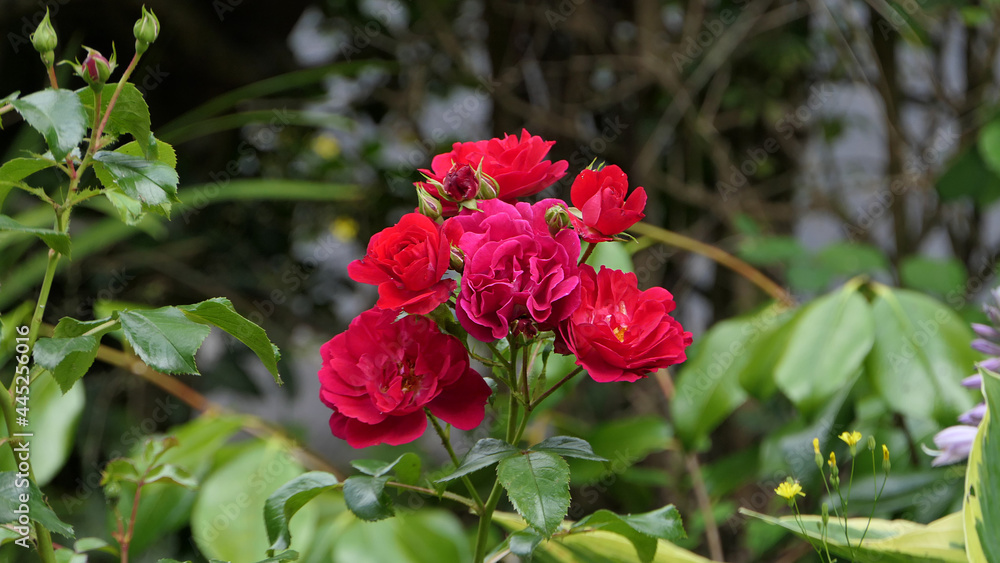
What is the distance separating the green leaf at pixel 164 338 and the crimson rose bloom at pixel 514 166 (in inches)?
5.4

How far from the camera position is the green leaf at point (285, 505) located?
0.41 metres

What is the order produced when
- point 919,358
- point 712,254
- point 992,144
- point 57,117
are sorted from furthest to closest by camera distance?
point 992,144 → point 712,254 → point 919,358 → point 57,117

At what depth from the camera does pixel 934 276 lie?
1271 mm

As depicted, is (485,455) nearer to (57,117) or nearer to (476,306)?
(476,306)

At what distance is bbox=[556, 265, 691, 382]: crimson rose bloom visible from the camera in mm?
355

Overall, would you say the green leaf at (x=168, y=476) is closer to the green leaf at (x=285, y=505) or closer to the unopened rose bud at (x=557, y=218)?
the green leaf at (x=285, y=505)

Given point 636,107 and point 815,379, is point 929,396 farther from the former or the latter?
point 636,107

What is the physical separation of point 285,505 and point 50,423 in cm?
43

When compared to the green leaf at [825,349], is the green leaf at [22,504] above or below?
above

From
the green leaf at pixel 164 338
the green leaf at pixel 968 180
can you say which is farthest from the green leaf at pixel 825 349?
the green leaf at pixel 968 180

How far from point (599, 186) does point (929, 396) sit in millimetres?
452

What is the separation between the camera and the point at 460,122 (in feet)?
5.68

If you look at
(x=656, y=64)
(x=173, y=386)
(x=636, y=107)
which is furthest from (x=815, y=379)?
(x=636, y=107)

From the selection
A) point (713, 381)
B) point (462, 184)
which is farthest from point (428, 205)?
point (713, 381)
